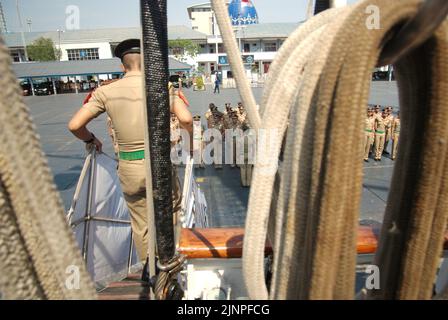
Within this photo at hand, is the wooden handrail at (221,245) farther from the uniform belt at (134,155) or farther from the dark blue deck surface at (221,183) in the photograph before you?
the dark blue deck surface at (221,183)

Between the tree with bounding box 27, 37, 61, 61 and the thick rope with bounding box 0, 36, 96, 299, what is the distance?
43810 mm

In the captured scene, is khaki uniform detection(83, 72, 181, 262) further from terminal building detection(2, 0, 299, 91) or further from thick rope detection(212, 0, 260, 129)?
terminal building detection(2, 0, 299, 91)

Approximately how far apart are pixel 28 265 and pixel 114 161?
2001mm

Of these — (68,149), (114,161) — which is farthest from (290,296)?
(68,149)

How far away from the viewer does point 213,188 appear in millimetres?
5141

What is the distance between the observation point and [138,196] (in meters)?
2.19

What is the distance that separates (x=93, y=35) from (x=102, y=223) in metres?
46.6

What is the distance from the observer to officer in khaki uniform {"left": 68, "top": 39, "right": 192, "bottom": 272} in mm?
1950

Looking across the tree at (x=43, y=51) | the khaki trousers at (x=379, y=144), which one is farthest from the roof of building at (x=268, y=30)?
the khaki trousers at (x=379, y=144)

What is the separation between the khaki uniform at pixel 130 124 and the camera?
6.52 ft

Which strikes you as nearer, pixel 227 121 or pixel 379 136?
pixel 379 136

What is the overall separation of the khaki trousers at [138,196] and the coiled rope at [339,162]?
1483 mm

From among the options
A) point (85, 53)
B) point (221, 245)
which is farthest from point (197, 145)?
point (85, 53)

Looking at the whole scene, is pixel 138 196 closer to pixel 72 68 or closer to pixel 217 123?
pixel 217 123
